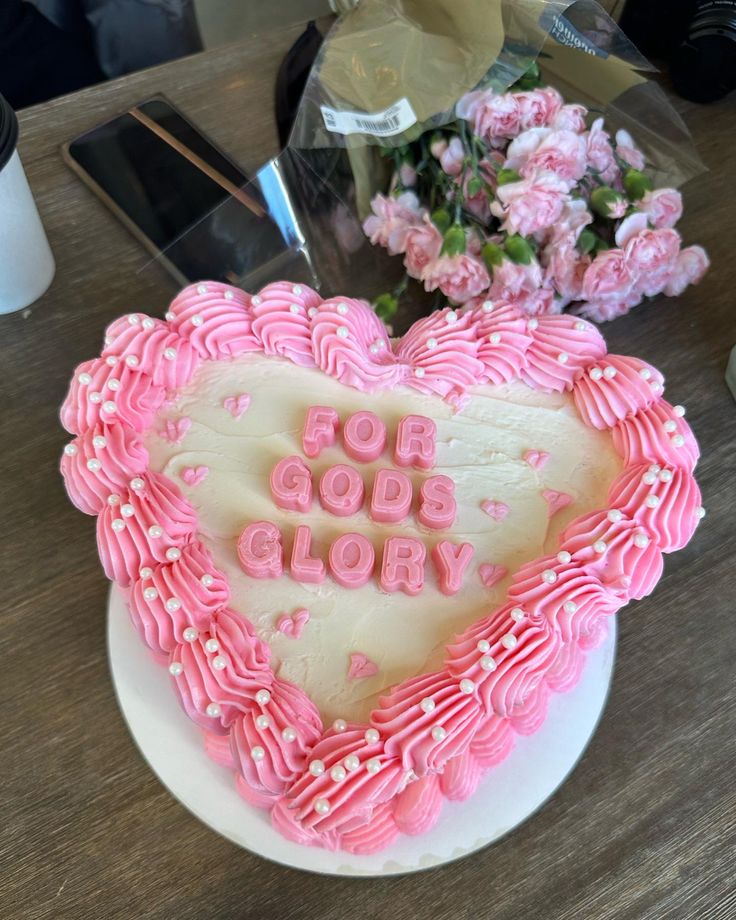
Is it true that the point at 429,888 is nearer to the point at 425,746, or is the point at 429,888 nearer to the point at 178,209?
the point at 425,746

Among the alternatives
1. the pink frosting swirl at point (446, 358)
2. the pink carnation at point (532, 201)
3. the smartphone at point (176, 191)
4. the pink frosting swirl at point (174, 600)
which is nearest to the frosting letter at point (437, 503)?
the pink frosting swirl at point (446, 358)

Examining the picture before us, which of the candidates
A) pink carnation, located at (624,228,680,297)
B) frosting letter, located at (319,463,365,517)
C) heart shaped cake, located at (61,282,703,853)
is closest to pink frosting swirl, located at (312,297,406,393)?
heart shaped cake, located at (61,282,703,853)

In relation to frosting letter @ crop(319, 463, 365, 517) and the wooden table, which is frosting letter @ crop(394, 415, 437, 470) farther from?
the wooden table

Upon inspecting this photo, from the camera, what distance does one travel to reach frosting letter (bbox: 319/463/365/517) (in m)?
0.82

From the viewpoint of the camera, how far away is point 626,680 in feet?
2.87

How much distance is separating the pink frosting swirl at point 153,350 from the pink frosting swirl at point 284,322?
0.08m

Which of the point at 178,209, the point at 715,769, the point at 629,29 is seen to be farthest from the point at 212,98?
the point at 715,769

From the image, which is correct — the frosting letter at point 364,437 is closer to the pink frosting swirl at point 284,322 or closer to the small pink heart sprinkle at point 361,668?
the pink frosting swirl at point 284,322

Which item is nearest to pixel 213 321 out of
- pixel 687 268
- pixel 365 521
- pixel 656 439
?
pixel 365 521

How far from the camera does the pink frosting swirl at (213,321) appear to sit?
882 millimetres

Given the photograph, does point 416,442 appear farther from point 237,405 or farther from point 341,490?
point 237,405

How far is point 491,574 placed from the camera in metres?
0.79

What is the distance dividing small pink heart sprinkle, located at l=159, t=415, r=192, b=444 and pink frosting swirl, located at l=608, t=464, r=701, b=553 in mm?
445

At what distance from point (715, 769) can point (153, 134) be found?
1123 millimetres
